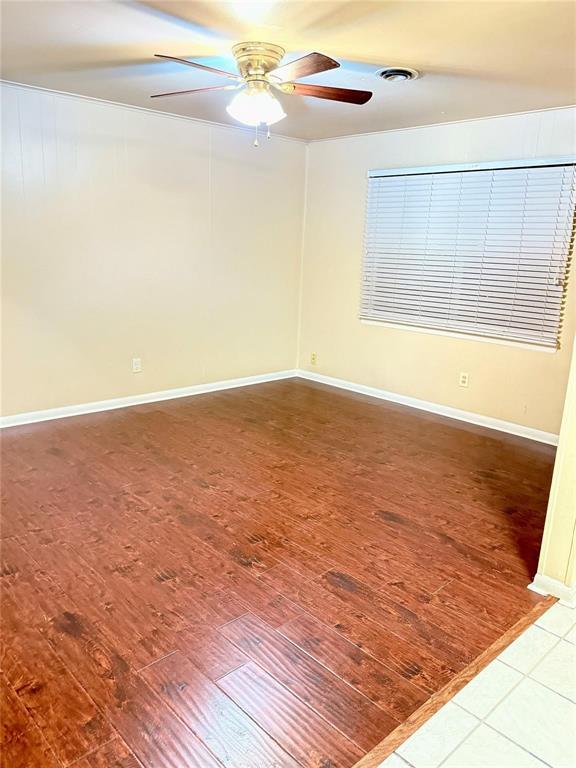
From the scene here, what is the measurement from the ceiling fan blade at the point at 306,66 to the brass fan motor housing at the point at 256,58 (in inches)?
5.6

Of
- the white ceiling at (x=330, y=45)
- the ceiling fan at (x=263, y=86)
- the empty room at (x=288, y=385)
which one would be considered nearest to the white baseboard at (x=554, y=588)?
the empty room at (x=288, y=385)

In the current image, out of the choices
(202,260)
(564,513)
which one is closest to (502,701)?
(564,513)

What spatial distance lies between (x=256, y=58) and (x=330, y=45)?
38 centimetres

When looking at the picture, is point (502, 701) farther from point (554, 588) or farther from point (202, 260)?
point (202, 260)

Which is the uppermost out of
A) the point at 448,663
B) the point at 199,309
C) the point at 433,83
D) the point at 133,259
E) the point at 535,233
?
the point at 433,83

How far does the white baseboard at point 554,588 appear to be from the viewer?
2.33 metres

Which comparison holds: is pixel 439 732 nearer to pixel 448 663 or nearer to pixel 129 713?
pixel 448 663

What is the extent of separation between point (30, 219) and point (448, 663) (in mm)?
3850

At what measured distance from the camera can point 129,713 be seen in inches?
66.9

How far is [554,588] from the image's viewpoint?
2.38m

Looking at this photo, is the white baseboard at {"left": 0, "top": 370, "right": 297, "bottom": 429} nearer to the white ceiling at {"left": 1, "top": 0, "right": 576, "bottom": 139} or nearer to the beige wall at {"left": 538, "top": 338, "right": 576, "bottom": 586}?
the white ceiling at {"left": 1, "top": 0, "right": 576, "bottom": 139}

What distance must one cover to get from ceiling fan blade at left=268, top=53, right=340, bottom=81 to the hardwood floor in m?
2.22

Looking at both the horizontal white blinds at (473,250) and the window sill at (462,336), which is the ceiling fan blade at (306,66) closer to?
the horizontal white blinds at (473,250)

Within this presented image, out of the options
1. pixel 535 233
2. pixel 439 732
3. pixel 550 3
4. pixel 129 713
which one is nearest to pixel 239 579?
pixel 129 713
